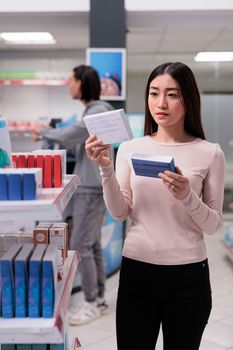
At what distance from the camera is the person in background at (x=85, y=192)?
3842mm

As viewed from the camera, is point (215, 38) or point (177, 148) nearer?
point (177, 148)

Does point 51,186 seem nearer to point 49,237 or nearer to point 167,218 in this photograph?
point 49,237

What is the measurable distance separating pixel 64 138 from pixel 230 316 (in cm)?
197

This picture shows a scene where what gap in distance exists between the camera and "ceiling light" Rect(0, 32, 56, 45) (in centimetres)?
700

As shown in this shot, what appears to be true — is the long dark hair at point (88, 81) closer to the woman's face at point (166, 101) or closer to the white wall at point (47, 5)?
the white wall at point (47, 5)

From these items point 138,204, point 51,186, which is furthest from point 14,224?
point 138,204

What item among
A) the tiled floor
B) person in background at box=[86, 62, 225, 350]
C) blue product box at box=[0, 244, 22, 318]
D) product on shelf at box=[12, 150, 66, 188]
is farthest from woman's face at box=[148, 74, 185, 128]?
the tiled floor

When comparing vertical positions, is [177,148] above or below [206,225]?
above

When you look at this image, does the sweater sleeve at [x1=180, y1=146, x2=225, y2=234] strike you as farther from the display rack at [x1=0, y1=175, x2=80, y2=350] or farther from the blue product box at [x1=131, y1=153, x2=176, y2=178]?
the display rack at [x1=0, y1=175, x2=80, y2=350]

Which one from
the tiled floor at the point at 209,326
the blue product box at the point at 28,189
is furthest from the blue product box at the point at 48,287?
the tiled floor at the point at 209,326

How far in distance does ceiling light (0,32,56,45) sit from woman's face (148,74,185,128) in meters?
Answer: 5.26

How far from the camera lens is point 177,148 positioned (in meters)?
2.04

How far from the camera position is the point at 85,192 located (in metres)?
3.92

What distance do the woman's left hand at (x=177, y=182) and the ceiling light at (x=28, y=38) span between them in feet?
18.3
